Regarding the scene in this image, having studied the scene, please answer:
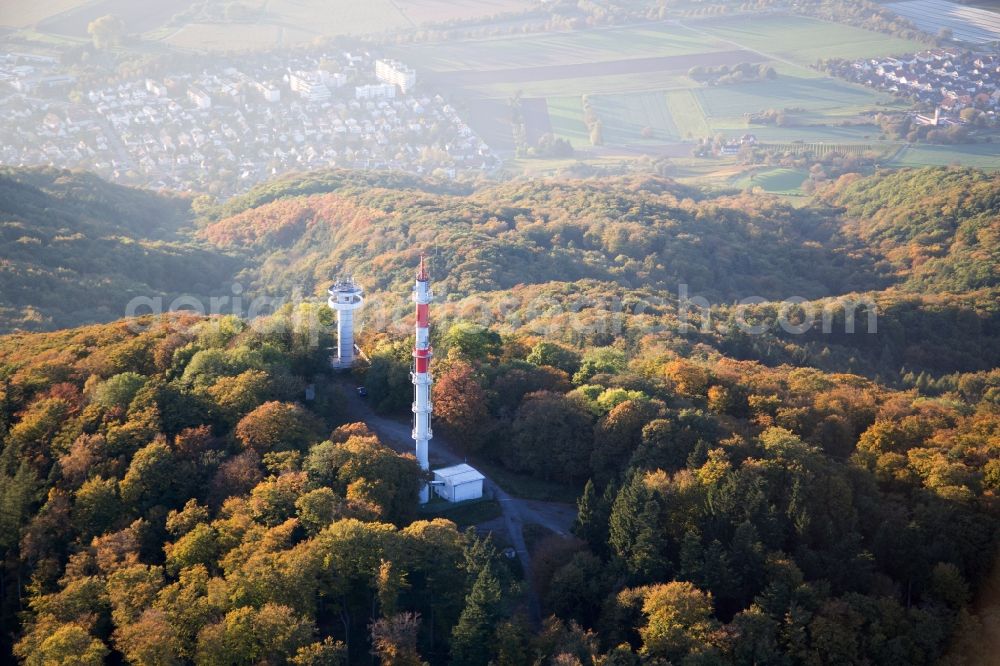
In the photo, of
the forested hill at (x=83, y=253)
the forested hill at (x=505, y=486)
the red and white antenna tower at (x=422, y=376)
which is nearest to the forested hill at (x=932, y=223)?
the forested hill at (x=505, y=486)

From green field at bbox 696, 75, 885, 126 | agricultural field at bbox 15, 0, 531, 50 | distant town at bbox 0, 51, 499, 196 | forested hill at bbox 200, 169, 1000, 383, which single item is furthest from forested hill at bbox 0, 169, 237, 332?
green field at bbox 696, 75, 885, 126

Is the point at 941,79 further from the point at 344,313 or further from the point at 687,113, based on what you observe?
the point at 344,313

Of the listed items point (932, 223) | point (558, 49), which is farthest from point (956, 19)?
point (932, 223)

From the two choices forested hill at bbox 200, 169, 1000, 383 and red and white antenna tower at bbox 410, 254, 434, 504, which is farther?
forested hill at bbox 200, 169, 1000, 383

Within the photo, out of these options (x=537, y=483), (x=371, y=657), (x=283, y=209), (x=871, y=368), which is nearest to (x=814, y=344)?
Result: (x=871, y=368)

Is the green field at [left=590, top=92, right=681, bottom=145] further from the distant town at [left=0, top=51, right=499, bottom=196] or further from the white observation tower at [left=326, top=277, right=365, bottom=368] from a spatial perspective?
the white observation tower at [left=326, top=277, right=365, bottom=368]
